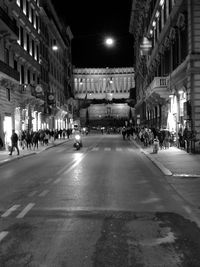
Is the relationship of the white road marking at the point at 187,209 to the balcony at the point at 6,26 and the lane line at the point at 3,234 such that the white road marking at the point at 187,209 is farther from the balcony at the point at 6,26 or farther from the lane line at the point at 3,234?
the balcony at the point at 6,26

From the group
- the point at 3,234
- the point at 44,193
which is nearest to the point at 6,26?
the point at 44,193

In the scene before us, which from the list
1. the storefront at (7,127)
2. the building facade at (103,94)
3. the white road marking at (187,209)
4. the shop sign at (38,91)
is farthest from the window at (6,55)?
the building facade at (103,94)

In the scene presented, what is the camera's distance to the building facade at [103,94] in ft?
446

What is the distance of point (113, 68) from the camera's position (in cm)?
14975

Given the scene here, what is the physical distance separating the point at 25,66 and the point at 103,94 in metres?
104

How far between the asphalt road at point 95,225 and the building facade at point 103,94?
12048 centimetres

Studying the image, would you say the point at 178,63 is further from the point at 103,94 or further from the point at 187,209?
the point at 103,94

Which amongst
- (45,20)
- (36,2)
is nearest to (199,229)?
(36,2)

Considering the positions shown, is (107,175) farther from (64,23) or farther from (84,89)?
(84,89)

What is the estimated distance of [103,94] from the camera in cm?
14950

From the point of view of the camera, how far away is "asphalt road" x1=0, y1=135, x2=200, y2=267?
232 inches

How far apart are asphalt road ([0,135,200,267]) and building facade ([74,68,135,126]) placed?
4743 inches

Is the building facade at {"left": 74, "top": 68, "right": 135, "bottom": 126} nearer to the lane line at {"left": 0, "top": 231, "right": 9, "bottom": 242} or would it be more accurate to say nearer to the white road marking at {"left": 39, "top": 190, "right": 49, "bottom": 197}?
the white road marking at {"left": 39, "top": 190, "right": 49, "bottom": 197}

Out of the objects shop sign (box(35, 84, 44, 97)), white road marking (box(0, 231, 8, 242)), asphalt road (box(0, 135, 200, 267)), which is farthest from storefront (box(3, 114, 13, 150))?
white road marking (box(0, 231, 8, 242))
